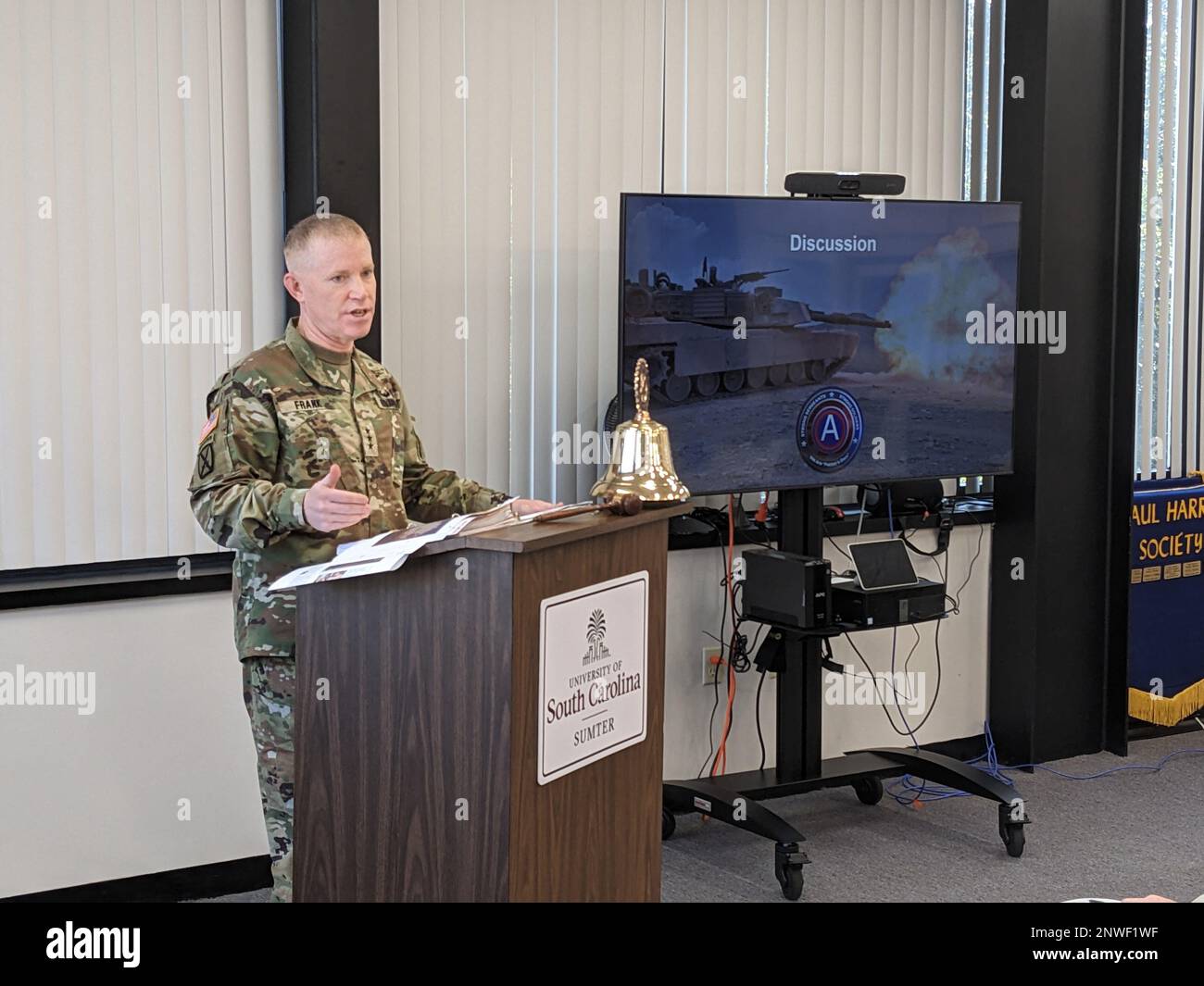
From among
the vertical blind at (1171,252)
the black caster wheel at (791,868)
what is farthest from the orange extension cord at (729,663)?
the vertical blind at (1171,252)

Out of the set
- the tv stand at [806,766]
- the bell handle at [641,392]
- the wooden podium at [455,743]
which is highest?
the bell handle at [641,392]

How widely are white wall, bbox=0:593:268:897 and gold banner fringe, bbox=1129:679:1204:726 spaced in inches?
119

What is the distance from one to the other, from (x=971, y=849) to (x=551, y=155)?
221 centimetres

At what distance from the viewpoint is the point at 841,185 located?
3.75m

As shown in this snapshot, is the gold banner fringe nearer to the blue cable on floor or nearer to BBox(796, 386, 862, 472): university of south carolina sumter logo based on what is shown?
the blue cable on floor

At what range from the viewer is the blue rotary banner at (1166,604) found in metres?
4.85

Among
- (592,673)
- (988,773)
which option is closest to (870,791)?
(988,773)

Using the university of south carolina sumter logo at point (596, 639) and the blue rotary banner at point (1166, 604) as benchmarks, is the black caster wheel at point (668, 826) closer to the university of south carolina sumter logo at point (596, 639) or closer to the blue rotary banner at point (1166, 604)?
the university of south carolina sumter logo at point (596, 639)

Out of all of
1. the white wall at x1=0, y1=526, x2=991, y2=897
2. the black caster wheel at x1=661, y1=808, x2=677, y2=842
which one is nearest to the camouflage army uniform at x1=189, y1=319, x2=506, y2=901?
the white wall at x1=0, y1=526, x2=991, y2=897

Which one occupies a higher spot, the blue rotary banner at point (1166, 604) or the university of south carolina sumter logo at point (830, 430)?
the university of south carolina sumter logo at point (830, 430)

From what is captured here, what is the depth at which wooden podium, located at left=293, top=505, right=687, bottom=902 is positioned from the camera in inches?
78.2

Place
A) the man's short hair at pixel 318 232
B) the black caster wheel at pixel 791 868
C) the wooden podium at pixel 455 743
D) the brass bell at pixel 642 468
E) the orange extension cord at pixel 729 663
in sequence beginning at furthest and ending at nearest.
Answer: the orange extension cord at pixel 729 663 < the black caster wheel at pixel 791 868 < the man's short hair at pixel 318 232 < the brass bell at pixel 642 468 < the wooden podium at pixel 455 743

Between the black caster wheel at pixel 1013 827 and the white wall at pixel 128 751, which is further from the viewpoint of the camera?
the black caster wheel at pixel 1013 827
